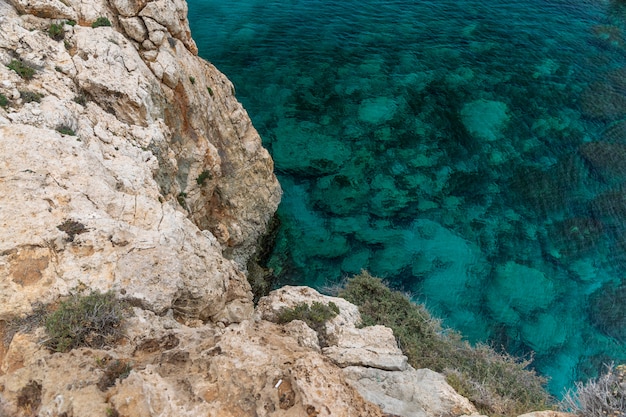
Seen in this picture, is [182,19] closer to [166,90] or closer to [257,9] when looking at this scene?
[166,90]

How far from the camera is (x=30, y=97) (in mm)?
9180

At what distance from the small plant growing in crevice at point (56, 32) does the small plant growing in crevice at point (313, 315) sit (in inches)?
340

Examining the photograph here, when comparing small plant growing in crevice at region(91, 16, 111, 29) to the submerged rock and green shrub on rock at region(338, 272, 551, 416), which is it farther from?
the submerged rock

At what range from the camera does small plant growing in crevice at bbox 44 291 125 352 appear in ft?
21.7

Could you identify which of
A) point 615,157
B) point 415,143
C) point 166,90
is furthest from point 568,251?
point 166,90

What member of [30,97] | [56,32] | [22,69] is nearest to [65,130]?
[30,97]

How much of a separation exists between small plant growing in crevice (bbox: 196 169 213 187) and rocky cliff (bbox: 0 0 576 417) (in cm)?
9

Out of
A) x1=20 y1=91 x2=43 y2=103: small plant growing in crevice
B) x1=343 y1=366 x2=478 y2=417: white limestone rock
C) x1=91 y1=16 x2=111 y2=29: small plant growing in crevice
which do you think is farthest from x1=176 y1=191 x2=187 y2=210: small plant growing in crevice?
x1=343 y1=366 x2=478 y2=417: white limestone rock

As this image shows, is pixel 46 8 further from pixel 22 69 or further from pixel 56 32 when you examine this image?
pixel 22 69

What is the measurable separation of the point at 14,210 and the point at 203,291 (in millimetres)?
3758

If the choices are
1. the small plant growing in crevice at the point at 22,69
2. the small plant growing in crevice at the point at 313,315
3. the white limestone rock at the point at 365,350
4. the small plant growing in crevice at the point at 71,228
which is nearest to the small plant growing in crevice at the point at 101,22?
the small plant growing in crevice at the point at 22,69

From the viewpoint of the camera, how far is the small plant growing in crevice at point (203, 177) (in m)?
13.8

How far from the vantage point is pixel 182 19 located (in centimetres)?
1459

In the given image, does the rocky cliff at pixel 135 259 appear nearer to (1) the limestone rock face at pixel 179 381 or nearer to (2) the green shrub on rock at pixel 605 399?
(1) the limestone rock face at pixel 179 381
